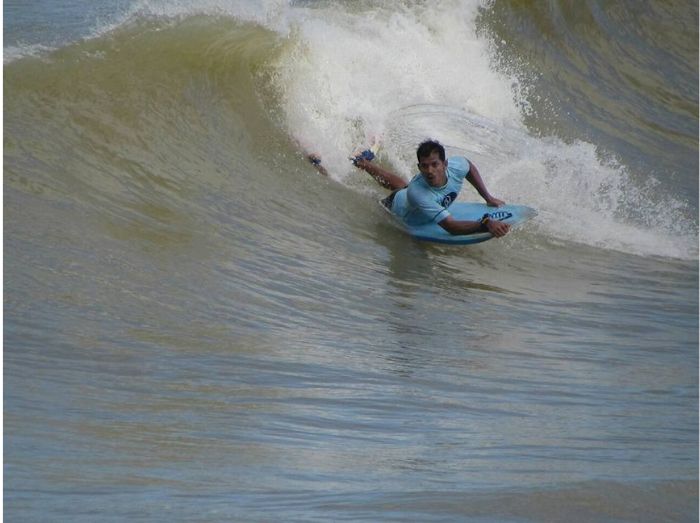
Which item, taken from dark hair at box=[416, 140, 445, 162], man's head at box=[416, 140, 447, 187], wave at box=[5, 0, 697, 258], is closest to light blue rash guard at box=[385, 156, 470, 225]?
man's head at box=[416, 140, 447, 187]

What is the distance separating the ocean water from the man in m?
0.26

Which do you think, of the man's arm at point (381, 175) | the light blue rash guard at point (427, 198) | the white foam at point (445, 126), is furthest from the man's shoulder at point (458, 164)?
the white foam at point (445, 126)

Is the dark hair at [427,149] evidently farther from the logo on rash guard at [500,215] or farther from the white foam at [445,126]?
the white foam at [445,126]

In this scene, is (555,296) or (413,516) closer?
(413,516)

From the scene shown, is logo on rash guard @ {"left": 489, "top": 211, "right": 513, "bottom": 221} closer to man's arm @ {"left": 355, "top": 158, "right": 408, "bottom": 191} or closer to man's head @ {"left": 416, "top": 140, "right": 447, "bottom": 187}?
man's head @ {"left": 416, "top": 140, "right": 447, "bottom": 187}

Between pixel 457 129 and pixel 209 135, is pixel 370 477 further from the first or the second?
pixel 457 129

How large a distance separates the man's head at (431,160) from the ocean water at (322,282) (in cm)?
61

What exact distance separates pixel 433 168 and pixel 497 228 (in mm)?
648

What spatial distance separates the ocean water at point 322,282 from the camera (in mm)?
3947

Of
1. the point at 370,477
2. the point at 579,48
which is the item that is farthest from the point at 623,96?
the point at 370,477

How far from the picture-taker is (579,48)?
51.3ft

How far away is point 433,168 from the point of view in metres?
8.13

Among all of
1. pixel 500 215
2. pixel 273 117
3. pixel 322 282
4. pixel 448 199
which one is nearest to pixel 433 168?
pixel 448 199

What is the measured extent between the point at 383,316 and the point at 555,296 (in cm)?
158
